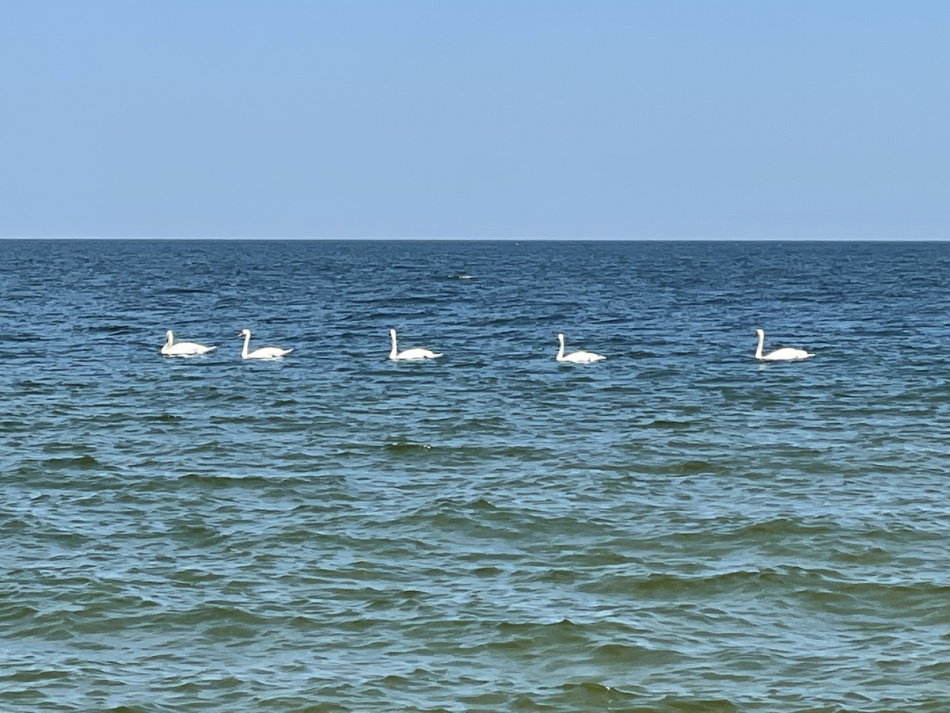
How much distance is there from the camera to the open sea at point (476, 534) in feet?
39.3

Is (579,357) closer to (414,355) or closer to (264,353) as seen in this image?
(414,355)

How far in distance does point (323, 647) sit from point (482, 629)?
4.94ft

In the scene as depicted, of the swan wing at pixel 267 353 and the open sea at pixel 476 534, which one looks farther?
the swan wing at pixel 267 353

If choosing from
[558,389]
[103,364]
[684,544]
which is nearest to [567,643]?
[684,544]

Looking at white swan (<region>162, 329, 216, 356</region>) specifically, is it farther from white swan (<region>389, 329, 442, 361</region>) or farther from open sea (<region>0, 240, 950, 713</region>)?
white swan (<region>389, 329, 442, 361</region>)

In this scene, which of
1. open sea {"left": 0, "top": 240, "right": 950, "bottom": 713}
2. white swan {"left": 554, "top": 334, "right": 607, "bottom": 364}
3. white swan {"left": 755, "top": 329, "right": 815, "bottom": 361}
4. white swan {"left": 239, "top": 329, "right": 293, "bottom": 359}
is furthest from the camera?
white swan {"left": 239, "top": 329, "right": 293, "bottom": 359}

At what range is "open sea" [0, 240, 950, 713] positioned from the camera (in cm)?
1198

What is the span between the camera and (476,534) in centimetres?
1650

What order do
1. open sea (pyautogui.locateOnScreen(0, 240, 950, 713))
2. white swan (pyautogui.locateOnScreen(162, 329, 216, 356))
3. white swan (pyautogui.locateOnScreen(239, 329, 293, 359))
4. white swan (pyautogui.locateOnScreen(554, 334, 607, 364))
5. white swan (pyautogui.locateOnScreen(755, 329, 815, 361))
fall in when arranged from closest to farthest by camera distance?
1. open sea (pyautogui.locateOnScreen(0, 240, 950, 713))
2. white swan (pyautogui.locateOnScreen(755, 329, 815, 361))
3. white swan (pyautogui.locateOnScreen(554, 334, 607, 364))
4. white swan (pyautogui.locateOnScreen(239, 329, 293, 359))
5. white swan (pyautogui.locateOnScreen(162, 329, 216, 356))

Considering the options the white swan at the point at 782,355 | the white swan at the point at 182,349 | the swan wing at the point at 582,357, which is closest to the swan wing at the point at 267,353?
the white swan at the point at 182,349

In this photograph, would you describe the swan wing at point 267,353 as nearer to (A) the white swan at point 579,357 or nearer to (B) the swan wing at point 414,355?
(B) the swan wing at point 414,355

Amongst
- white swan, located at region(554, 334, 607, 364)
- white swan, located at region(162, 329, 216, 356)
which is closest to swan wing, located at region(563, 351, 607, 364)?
white swan, located at region(554, 334, 607, 364)

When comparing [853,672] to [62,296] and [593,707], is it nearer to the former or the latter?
[593,707]

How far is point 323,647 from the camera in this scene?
41.5ft
